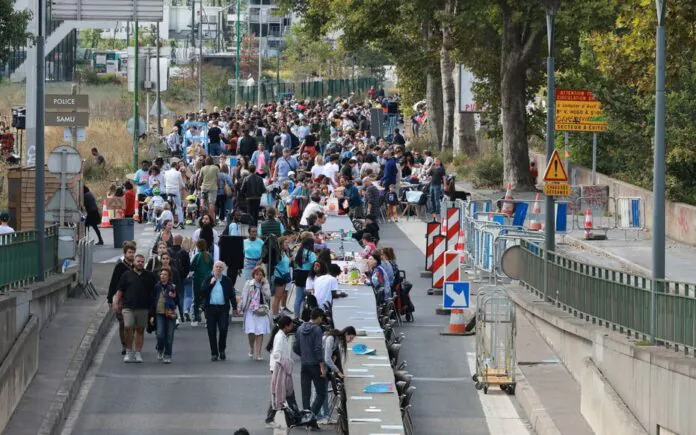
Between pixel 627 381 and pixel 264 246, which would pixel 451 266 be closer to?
pixel 264 246

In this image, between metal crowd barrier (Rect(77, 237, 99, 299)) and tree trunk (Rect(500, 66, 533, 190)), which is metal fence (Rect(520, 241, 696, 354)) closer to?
metal crowd barrier (Rect(77, 237, 99, 299))

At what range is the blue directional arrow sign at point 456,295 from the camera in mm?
24078

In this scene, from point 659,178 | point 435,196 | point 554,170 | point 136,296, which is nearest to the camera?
point 659,178

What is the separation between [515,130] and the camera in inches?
1909

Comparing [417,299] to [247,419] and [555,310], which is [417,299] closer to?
[555,310]

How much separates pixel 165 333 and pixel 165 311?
1.05 feet

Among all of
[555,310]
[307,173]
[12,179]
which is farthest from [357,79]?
[555,310]

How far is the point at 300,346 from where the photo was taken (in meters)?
18.7

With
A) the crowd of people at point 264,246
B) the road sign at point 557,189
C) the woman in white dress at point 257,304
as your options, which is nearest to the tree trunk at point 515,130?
the crowd of people at point 264,246

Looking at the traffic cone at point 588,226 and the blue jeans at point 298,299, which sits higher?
the traffic cone at point 588,226

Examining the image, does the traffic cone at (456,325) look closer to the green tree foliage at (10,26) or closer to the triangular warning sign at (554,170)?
the triangular warning sign at (554,170)

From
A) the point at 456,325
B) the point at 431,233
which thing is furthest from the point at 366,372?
the point at 431,233

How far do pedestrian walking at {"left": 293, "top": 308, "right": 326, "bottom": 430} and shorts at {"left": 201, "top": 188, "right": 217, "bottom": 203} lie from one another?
20.3 meters

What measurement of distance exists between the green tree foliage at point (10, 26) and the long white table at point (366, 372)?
5882mm
